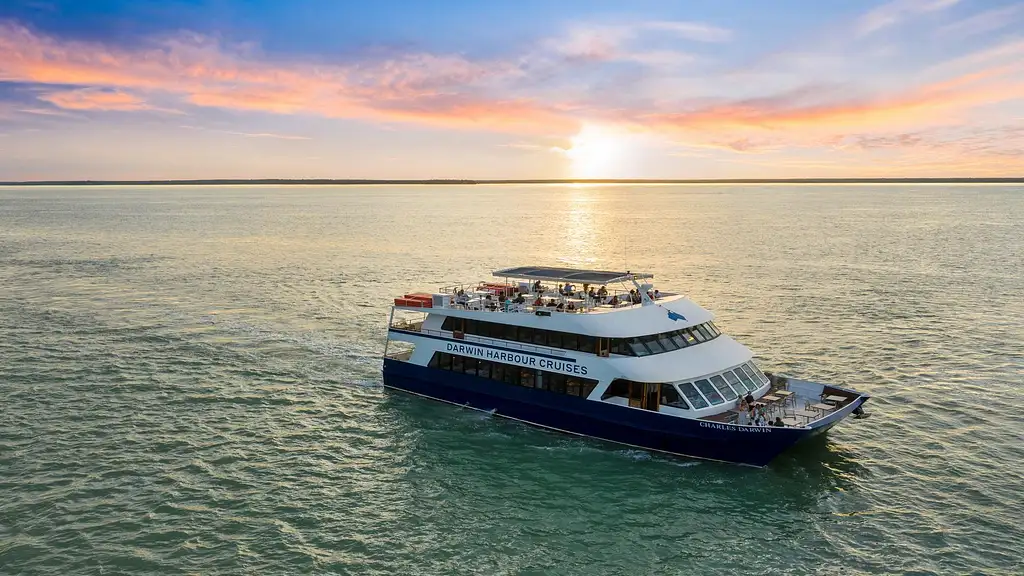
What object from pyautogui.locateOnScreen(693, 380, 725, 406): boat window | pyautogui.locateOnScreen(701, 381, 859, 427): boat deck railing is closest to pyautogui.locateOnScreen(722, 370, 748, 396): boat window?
pyautogui.locateOnScreen(701, 381, 859, 427): boat deck railing

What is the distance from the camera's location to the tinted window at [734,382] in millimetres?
27531

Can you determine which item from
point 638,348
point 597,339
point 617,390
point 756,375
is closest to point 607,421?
point 617,390

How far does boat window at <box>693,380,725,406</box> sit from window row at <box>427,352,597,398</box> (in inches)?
171

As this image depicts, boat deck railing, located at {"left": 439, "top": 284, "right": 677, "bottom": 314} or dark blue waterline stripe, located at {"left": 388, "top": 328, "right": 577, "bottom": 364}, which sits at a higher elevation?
boat deck railing, located at {"left": 439, "top": 284, "right": 677, "bottom": 314}

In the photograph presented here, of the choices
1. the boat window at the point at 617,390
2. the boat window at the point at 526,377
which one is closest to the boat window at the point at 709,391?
the boat window at the point at 617,390

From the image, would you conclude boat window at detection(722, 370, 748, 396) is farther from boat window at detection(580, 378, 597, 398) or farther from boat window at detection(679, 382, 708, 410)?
boat window at detection(580, 378, 597, 398)

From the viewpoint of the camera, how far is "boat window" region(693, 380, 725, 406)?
26.5 metres

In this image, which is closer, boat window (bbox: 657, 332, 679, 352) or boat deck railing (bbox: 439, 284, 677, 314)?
boat window (bbox: 657, 332, 679, 352)

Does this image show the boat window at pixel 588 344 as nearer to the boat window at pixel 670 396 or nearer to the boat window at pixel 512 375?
the boat window at pixel 670 396

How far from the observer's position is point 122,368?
3609 centimetres

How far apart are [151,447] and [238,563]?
33.3 ft

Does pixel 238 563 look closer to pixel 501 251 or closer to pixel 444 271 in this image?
pixel 444 271

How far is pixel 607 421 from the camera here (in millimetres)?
27031

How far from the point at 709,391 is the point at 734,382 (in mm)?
1729
